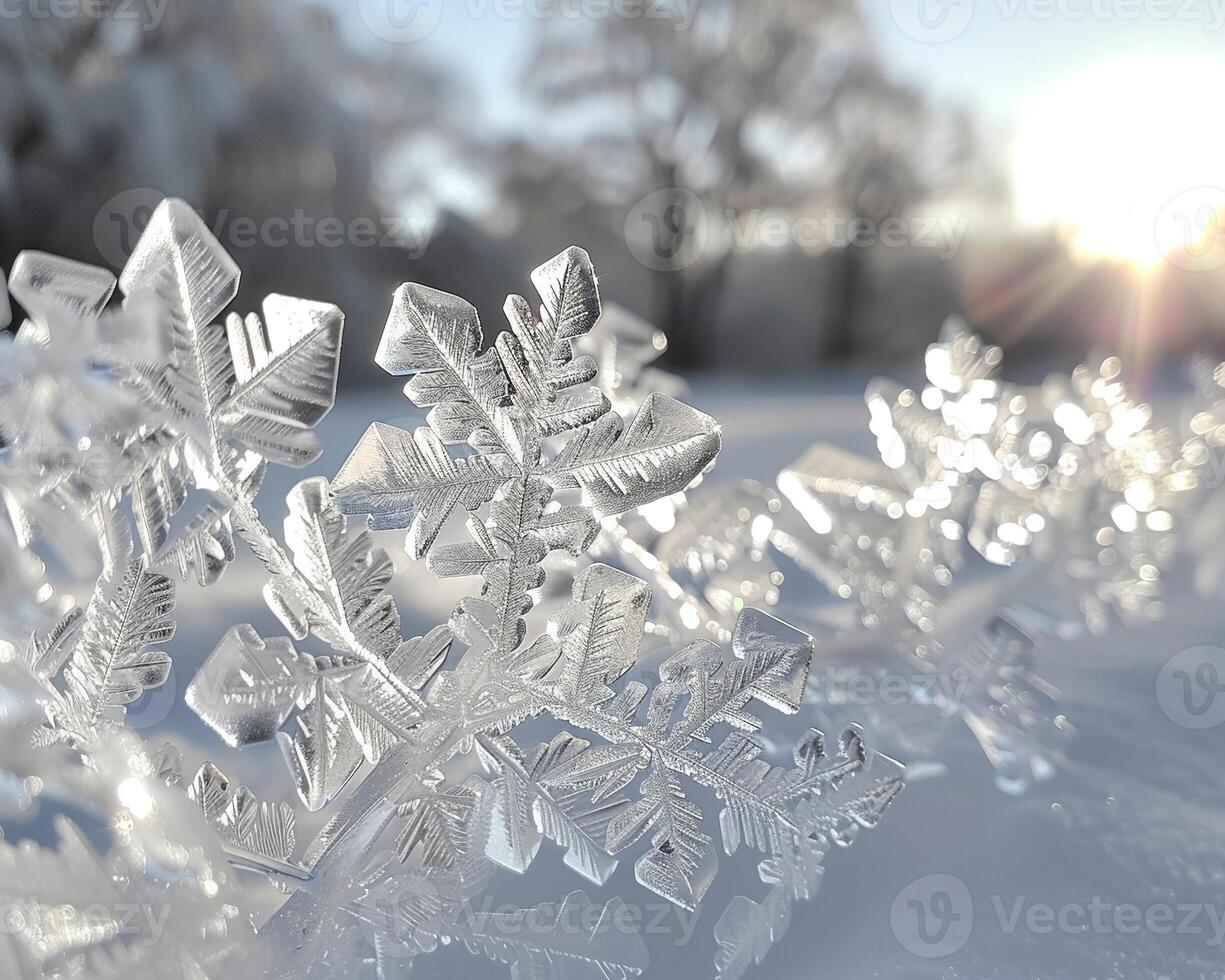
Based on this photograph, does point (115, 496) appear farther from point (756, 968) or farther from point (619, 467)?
point (756, 968)

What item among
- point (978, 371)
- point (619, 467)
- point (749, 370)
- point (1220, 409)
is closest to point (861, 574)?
point (978, 371)

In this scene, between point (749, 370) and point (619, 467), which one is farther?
point (749, 370)

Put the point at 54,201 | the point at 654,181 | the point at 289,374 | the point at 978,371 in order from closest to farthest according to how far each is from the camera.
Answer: the point at 289,374
the point at 978,371
the point at 54,201
the point at 654,181
